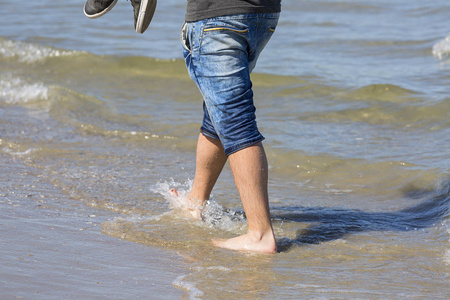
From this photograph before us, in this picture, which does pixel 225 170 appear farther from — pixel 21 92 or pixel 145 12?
pixel 21 92

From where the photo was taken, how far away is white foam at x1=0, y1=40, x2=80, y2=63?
900 cm

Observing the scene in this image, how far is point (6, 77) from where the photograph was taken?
787 centimetres

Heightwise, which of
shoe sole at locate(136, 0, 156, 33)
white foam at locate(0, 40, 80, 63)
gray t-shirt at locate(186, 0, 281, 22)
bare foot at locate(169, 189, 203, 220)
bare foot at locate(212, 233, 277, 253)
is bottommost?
white foam at locate(0, 40, 80, 63)

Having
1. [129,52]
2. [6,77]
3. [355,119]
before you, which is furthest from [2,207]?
[129,52]

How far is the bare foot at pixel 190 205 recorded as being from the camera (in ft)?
11.9

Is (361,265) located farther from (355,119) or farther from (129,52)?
(129,52)

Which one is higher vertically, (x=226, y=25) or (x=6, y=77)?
(x=226, y=25)

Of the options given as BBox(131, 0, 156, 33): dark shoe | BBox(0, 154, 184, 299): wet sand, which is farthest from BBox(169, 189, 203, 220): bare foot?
BBox(131, 0, 156, 33): dark shoe

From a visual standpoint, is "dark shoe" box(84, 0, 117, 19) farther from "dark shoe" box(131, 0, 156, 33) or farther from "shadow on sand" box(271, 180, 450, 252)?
"shadow on sand" box(271, 180, 450, 252)

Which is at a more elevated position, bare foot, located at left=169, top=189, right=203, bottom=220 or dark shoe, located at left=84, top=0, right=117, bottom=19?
dark shoe, located at left=84, top=0, right=117, bottom=19

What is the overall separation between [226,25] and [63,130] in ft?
10.7

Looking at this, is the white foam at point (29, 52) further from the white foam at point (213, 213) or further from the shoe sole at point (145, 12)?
the shoe sole at point (145, 12)

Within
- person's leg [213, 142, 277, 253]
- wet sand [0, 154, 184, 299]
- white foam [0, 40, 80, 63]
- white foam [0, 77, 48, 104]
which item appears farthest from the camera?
white foam [0, 40, 80, 63]

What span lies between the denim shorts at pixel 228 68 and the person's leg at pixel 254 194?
0.18 feet
